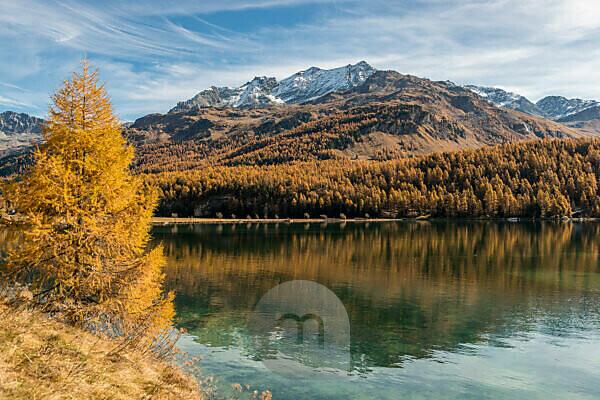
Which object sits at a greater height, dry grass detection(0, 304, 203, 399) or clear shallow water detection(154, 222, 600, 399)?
dry grass detection(0, 304, 203, 399)

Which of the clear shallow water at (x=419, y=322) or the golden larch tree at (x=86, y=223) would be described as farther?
the clear shallow water at (x=419, y=322)

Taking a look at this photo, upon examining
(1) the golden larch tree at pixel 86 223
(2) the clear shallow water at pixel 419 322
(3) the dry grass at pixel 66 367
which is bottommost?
(2) the clear shallow water at pixel 419 322

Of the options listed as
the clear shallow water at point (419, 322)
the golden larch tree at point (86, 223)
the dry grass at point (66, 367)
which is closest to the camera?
the dry grass at point (66, 367)

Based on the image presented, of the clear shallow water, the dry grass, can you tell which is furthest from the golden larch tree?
the clear shallow water

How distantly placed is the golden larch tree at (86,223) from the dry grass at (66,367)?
2895mm

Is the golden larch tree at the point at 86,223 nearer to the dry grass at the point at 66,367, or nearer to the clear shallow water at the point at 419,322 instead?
the dry grass at the point at 66,367

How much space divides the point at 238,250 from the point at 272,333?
60950 millimetres

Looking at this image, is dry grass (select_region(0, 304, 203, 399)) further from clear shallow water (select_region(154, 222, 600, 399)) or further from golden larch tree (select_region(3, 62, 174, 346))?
clear shallow water (select_region(154, 222, 600, 399))

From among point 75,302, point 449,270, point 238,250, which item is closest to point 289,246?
point 238,250

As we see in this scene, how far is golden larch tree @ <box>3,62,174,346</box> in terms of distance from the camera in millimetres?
19406

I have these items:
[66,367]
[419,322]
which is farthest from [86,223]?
[419,322]

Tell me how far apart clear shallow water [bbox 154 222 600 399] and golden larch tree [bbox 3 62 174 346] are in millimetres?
7603

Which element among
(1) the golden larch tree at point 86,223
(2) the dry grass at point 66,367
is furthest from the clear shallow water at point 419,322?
(2) the dry grass at point 66,367

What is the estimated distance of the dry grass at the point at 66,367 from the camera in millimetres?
11125
